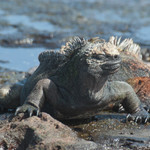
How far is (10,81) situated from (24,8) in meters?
13.5

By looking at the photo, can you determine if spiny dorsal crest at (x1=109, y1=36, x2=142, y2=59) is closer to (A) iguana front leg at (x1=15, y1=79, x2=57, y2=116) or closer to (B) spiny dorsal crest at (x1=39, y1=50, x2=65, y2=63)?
(B) spiny dorsal crest at (x1=39, y1=50, x2=65, y2=63)

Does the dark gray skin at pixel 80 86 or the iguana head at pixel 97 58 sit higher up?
the iguana head at pixel 97 58

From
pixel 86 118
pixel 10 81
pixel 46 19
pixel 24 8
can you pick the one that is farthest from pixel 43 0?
pixel 86 118

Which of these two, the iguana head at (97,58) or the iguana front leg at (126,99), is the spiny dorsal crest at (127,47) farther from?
the iguana head at (97,58)

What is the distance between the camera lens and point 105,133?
5121mm

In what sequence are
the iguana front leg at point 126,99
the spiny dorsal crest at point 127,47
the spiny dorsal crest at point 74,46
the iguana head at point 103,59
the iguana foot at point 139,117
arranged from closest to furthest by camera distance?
the iguana head at point 103,59, the spiny dorsal crest at point 74,46, the iguana front leg at point 126,99, the iguana foot at point 139,117, the spiny dorsal crest at point 127,47

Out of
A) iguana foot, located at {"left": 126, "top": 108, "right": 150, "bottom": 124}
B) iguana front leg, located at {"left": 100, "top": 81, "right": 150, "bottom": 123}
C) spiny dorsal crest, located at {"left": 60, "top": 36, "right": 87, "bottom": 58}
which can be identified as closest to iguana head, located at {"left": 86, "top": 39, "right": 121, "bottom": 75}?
spiny dorsal crest, located at {"left": 60, "top": 36, "right": 87, "bottom": 58}

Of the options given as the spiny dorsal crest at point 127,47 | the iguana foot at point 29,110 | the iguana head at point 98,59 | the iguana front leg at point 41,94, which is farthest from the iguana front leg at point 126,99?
the spiny dorsal crest at point 127,47

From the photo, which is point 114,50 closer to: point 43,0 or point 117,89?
point 117,89

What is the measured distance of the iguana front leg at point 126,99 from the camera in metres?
5.43

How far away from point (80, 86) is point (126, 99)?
89 cm

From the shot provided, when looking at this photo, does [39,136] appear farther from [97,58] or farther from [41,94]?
[97,58]

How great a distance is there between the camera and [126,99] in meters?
5.70

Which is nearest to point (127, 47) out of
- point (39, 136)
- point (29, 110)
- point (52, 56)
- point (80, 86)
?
point (52, 56)
